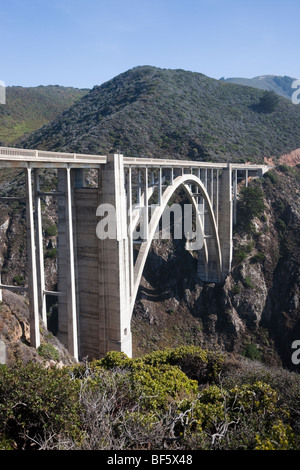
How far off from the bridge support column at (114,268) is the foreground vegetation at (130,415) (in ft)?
22.0

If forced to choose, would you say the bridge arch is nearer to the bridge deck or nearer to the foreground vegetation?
the bridge deck

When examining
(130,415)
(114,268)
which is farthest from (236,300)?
(130,415)

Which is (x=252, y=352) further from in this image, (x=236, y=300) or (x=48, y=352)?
(x=48, y=352)

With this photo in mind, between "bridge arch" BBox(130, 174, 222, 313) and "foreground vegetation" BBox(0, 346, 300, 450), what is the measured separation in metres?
9.62

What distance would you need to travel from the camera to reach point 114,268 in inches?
747

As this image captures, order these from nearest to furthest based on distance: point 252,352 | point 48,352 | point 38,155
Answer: point 38,155 < point 48,352 < point 252,352

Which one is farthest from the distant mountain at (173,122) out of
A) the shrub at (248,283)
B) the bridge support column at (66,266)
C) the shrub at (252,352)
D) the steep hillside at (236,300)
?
the bridge support column at (66,266)

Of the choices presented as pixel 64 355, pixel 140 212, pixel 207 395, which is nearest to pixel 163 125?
pixel 140 212

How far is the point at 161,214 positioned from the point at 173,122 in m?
37.3

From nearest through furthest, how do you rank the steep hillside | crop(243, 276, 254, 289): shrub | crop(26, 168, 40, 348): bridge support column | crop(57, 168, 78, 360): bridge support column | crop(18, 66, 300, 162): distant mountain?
crop(26, 168, 40, 348): bridge support column, crop(57, 168, 78, 360): bridge support column, the steep hillside, crop(243, 276, 254, 289): shrub, crop(18, 66, 300, 162): distant mountain

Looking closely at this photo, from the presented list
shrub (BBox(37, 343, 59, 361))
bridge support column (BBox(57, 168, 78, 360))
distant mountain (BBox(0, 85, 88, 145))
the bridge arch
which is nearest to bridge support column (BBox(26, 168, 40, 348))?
shrub (BBox(37, 343, 59, 361))

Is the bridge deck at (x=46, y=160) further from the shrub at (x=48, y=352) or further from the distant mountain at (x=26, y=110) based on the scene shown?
the distant mountain at (x=26, y=110)

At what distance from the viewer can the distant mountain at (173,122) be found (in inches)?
2046

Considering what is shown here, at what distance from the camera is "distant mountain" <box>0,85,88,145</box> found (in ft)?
232
